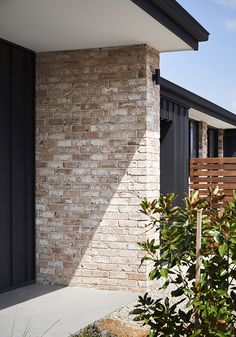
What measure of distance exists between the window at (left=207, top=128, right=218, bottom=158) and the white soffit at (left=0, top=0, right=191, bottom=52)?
10.5m

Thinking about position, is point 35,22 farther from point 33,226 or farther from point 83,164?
point 33,226

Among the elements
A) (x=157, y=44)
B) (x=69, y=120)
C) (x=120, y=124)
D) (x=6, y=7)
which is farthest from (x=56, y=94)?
(x=6, y=7)

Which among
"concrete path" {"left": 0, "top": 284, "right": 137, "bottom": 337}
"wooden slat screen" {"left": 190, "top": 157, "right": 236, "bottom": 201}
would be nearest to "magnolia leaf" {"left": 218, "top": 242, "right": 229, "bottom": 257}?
"concrete path" {"left": 0, "top": 284, "right": 137, "bottom": 337}

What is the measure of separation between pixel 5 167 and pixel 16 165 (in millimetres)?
279

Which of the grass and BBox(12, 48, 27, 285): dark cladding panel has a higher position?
BBox(12, 48, 27, 285): dark cladding panel

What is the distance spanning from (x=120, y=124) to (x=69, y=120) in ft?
2.44

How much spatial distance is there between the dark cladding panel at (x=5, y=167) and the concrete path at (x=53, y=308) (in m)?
0.38

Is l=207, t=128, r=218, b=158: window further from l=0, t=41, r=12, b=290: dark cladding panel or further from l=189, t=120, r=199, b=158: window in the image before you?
l=0, t=41, r=12, b=290: dark cladding panel

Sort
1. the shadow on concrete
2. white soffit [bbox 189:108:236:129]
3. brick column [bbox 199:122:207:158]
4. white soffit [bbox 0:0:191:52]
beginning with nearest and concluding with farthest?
white soffit [bbox 0:0:191:52]
the shadow on concrete
white soffit [bbox 189:108:236:129]
brick column [bbox 199:122:207:158]

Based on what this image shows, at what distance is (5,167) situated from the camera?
7.41m

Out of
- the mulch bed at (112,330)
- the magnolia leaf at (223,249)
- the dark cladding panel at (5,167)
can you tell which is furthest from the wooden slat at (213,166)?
the magnolia leaf at (223,249)

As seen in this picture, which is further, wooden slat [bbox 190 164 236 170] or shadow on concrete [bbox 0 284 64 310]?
wooden slat [bbox 190 164 236 170]

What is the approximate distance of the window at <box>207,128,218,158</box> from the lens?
18281 millimetres

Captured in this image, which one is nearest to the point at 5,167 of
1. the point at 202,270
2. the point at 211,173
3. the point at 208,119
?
the point at 202,270
